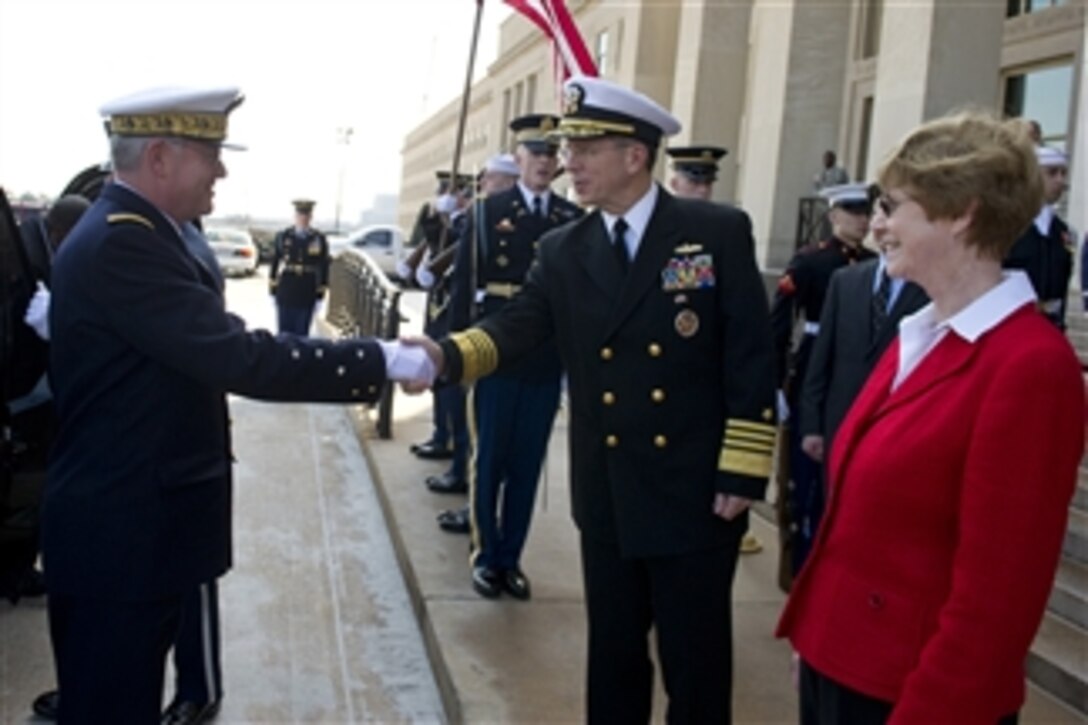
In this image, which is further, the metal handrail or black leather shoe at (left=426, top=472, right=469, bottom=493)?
the metal handrail

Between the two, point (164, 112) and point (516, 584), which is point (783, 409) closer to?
point (516, 584)

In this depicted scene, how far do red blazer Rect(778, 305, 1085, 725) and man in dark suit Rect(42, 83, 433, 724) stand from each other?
1501 millimetres

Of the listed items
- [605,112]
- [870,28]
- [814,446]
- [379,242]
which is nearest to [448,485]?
[814,446]

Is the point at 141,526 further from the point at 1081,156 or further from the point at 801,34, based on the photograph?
the point at 801,34

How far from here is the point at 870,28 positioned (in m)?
19.2

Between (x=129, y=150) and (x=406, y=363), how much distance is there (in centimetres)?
92

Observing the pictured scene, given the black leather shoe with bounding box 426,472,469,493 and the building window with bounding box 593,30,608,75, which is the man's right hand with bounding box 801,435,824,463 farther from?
the building window with bounding box 593,30,608,75

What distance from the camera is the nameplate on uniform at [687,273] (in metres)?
3.18

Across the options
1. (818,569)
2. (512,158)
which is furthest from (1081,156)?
(818,569)

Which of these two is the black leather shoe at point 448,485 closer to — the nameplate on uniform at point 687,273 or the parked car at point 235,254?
the nameplate on uniform at point 687,273

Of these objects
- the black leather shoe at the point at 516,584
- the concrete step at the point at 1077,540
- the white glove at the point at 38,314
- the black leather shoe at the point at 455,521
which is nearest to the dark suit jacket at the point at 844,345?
the concrete step at the point at 1077,540

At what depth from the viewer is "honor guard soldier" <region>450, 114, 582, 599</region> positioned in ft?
17.5

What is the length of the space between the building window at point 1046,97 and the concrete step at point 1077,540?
11.2 metres

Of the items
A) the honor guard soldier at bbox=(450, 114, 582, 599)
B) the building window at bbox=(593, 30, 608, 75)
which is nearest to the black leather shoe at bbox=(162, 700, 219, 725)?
the honor guard soldier at bbox=(450, 114, 582, 599)
